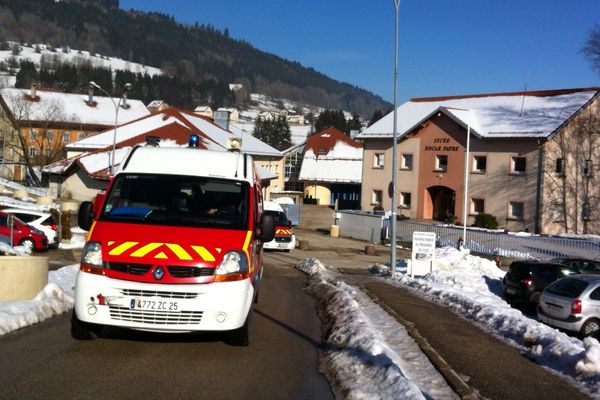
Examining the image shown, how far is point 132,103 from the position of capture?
99.3 meters

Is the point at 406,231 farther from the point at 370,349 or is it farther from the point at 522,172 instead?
the point at 370,349

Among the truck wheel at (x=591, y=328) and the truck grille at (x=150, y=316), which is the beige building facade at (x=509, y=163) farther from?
the truck grille at (x=150, y=316)

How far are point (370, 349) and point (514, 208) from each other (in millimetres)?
42590

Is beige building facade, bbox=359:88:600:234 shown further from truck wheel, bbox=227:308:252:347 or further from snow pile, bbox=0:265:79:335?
truck wheel, bbox=227:308:252:347

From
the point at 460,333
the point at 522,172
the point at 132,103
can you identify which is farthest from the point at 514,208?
the point at 132,103

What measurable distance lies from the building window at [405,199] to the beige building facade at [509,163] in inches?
3.1

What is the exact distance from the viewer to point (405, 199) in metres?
56.2

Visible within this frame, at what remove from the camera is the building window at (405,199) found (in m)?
55.9

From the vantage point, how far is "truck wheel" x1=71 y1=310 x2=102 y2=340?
809cm

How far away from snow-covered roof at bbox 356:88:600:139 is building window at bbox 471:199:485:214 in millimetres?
4663

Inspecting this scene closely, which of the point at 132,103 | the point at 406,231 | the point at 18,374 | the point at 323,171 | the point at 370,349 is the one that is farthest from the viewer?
the point at 132,103

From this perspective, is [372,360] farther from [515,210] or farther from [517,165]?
[517,165]

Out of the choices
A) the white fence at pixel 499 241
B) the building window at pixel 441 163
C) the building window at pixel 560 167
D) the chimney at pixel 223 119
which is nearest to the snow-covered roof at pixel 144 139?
the chimney at pixel 223 119

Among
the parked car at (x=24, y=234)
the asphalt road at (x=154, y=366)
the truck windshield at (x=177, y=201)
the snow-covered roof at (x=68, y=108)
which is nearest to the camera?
the asphalt road at (x=154, y=366)
